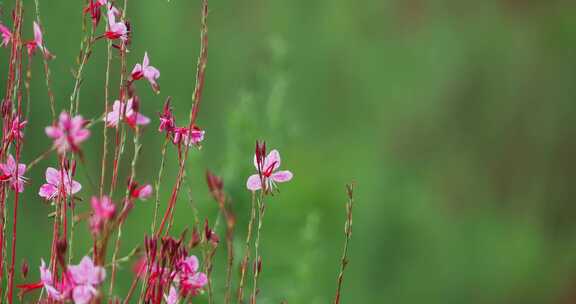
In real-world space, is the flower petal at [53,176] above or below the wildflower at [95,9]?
below

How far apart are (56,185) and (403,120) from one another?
4.11 m

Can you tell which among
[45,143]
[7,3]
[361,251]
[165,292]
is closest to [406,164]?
[361,251]

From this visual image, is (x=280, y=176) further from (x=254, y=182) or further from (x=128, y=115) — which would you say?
(x=128, y=115)

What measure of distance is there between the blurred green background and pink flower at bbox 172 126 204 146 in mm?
2969

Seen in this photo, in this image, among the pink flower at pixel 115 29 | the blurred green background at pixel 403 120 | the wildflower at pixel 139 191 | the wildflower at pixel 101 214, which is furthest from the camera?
the blurred green background at pixel 403 120

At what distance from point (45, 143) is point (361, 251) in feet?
5.46

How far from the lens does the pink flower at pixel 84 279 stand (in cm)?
75

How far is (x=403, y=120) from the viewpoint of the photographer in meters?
4.97

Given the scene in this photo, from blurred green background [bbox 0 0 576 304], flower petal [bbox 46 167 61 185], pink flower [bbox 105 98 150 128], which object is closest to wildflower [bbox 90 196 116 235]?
pink flower [bbox 105 98 150 128]

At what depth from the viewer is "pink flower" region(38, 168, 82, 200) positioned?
94 cm

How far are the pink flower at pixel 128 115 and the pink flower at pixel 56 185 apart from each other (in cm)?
8

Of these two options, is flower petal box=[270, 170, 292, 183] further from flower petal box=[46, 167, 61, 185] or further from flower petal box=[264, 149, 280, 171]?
flower petal box=[46, 167, 61, 185]

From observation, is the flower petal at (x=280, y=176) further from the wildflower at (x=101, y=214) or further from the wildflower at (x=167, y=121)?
the wildflower at (x=101, y=214)

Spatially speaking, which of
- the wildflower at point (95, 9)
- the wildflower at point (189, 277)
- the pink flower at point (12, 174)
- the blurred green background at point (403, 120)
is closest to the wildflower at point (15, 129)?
the pink flower at point (12, 174)
